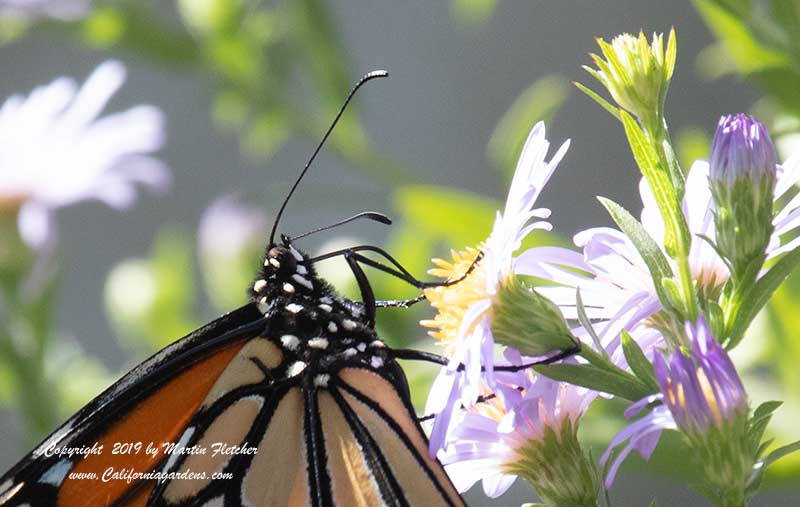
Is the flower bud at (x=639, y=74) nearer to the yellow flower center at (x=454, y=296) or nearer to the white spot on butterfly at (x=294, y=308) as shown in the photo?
the yellow flower center at (x=454, y=296)

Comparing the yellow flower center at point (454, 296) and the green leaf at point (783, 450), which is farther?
the yellow flower center at point (454, 296)

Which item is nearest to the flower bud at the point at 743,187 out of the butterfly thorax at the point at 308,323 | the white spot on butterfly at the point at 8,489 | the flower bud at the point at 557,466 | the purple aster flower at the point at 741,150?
the purple aster flower at the point at 741,150

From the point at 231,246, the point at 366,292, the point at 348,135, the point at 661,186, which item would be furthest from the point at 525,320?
the point at 231,246

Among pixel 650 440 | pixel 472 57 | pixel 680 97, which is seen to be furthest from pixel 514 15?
pixel 650 440

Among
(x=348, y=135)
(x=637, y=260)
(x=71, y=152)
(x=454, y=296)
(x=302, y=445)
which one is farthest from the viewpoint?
(x=71, y=152)

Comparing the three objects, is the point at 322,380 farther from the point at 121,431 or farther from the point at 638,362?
the point at 638,362

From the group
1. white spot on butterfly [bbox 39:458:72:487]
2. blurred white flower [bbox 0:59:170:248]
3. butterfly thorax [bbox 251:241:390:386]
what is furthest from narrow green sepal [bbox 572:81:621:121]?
blurred white flower [bbox 0:59:170:248]

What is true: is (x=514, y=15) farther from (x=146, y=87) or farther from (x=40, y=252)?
(x=40, y=252)
